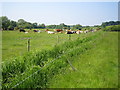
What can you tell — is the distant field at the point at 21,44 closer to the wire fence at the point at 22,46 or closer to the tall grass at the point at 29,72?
the wire fence at the point at 22,46

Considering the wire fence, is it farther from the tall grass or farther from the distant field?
the tall grass

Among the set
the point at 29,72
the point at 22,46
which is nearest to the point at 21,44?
the point at 22,46

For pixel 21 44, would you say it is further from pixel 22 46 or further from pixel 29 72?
pixel 29 72

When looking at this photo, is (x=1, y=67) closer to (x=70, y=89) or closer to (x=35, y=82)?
(x=35, y=82)

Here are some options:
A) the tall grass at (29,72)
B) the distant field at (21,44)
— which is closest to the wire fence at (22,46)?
the distant field at (21,44)

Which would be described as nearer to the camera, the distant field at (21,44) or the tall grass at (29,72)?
the tall grass at (29,72)

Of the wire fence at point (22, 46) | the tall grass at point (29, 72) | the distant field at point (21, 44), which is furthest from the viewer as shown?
the distant field at point (21, 44)

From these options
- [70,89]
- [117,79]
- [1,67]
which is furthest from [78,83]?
[1,67]

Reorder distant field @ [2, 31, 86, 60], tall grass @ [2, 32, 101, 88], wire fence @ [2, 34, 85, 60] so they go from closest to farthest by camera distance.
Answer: tall grass @ [2, 32, 101, 88] < wire fence @ [2, 34, 85, 60] < distant field @ [2, 31, 86, 60]

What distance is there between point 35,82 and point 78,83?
1589mm

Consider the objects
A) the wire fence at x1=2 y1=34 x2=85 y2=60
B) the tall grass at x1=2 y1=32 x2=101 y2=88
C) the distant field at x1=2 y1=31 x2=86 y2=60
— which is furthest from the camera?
the distant field at x1=2 y1=31 x2=86 y2=60

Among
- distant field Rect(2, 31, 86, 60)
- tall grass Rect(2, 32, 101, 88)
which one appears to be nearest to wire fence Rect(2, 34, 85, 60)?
distant field Rect(2, 31, 86, 60)

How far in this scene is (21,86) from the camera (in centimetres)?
435

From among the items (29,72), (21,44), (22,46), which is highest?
(21,44)
